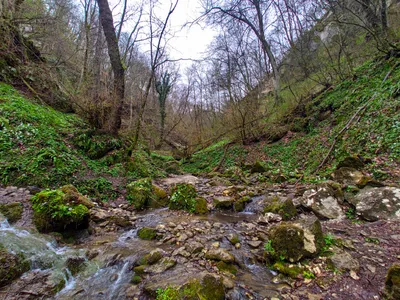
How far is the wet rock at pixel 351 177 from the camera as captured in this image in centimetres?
434

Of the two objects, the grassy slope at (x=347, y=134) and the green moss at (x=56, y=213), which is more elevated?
the grassy slope at (x=347, y=134)

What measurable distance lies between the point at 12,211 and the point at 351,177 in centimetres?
708

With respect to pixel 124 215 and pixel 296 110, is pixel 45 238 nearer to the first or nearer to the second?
pixel 124 215

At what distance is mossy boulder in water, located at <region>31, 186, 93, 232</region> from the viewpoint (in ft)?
11.7

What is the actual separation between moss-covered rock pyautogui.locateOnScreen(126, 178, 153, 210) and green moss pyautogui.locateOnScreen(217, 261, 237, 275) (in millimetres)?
3166

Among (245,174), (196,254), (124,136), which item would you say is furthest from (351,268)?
(124,136)

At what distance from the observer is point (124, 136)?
8227 millimetres

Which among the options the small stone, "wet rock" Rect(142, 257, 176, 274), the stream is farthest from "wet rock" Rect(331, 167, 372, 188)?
"wet rock" Rect(142, 257, 176, 274)

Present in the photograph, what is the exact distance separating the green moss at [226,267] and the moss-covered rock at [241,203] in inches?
98.5

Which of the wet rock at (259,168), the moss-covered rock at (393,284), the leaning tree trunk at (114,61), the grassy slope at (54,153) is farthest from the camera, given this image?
the wet rock at (259,168)

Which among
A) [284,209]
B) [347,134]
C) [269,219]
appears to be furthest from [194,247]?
[347,134]

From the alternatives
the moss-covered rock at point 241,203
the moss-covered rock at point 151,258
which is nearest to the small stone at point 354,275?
the moss-covered rock at point 151,258

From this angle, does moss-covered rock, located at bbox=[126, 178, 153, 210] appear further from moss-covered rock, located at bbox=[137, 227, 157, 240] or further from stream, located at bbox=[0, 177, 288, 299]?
moss-covered rock, located at bbox=[137, 227, 157, 240]

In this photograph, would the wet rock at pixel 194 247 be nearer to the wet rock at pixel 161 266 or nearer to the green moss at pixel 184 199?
the wet rock at pixel 161 266
